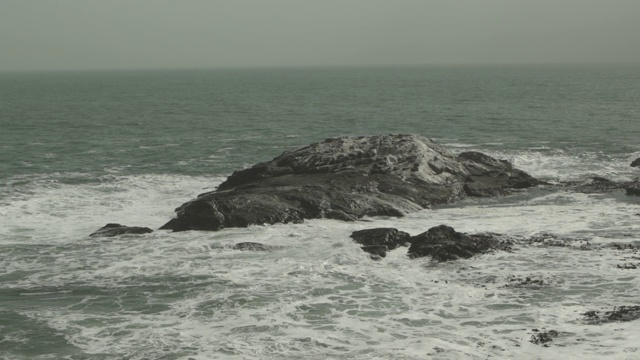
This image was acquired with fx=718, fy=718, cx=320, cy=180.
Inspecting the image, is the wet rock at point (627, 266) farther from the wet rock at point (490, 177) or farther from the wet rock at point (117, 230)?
the wet rock at point (117, 230)

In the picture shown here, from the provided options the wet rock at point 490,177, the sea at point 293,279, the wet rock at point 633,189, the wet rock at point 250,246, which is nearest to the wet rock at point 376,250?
the sea at point 293,279

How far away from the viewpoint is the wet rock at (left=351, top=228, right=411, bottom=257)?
26.6 m

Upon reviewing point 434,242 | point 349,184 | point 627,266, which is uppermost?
point 349,184

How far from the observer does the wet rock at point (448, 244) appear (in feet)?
84.3

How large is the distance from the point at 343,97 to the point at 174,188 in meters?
85.1

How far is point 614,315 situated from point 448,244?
7325mm

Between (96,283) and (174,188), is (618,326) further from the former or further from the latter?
(174,188)

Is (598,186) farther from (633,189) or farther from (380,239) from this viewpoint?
(380,239)

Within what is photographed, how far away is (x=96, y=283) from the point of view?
78.6 ft

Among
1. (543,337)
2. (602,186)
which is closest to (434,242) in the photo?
(543,337)

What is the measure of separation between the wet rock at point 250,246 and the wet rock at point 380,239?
11.5ft

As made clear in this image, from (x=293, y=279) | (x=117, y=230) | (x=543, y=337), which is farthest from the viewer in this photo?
(x=117, y=230)

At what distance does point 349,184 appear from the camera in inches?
1368

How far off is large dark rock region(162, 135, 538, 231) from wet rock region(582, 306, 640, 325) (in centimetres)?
1331
